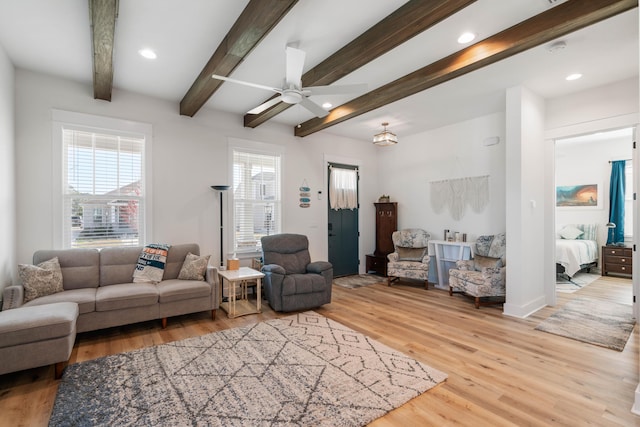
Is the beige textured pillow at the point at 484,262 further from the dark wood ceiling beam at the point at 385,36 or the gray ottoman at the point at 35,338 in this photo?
the gray ottoman at the point at 35,338

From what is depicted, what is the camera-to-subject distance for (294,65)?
2689 mm

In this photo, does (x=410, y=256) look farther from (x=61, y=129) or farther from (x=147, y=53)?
(x=61, y=129)

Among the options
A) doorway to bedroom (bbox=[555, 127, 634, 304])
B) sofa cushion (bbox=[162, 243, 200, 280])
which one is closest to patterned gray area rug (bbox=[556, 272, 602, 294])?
doorway to bedroom (bbox=[555, 127, 634, 304])

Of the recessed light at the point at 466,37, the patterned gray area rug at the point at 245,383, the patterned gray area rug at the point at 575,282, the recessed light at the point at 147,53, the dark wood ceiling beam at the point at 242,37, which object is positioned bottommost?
the patterned gray area rug at the point at 575,282

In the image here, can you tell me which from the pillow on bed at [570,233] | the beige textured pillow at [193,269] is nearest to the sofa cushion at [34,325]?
the beige textured pillow at [193,269]

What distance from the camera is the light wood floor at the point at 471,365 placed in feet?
6.60

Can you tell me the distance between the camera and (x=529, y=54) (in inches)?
124

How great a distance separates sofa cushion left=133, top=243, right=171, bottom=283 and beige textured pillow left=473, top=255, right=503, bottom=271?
4580 mm

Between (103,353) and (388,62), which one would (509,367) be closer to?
(388,62)

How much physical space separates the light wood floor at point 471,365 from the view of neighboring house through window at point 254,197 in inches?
62.4

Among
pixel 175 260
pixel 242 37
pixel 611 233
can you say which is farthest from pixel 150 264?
pixel 611 233

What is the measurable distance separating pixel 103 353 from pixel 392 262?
4505 mm

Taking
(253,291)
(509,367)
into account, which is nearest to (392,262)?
(253,291)

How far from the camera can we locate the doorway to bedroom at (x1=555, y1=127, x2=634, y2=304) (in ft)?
20.0
